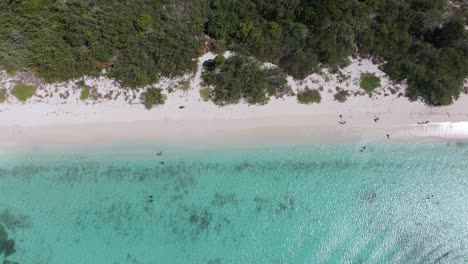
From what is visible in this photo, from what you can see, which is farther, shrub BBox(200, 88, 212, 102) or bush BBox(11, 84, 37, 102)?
bush BBox(11, 84, 37, 102)

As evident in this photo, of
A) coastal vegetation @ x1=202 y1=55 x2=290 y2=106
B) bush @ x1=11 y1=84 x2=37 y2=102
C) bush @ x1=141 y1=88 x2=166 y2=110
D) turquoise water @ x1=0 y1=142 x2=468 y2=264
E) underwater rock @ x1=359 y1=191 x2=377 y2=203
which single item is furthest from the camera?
bush @ x1=11 y1=84 x2=37 y2=102

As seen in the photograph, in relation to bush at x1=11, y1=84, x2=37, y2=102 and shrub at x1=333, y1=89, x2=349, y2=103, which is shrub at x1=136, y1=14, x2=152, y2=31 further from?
shrub at x1=333, y1=89, x2=349, y2=103

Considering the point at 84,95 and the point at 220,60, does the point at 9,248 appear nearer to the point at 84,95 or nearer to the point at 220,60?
the point at 84,95

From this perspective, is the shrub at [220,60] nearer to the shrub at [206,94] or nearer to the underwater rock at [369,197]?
the shrub at [206,94]

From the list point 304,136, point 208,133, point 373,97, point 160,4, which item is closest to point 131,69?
point 160,4

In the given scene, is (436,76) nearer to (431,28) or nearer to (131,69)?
Answer: (431,28)

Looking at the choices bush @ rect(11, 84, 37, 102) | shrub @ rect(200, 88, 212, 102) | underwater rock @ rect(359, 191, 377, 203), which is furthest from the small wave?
bush @ rect(11, 84, 37, 102)

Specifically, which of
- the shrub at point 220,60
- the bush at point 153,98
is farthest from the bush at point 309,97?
the bush at point 153,98
